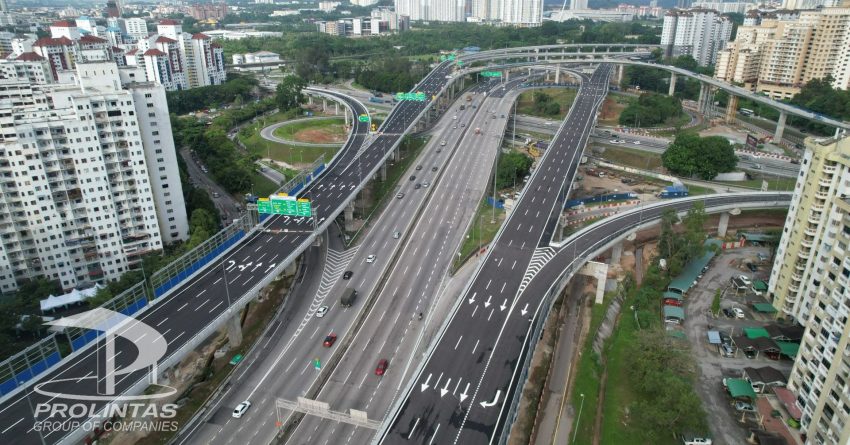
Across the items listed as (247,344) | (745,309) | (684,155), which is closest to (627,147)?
(684,155)

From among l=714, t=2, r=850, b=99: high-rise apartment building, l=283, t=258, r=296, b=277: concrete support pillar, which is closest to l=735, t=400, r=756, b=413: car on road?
l=283, t=258, r=296, b=277: concrete support pillar

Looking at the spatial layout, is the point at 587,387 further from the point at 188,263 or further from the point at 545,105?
the point at 545,105

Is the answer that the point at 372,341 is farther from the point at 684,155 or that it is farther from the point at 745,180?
the point at 745,180

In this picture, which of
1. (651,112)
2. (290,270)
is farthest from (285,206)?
(651,112)

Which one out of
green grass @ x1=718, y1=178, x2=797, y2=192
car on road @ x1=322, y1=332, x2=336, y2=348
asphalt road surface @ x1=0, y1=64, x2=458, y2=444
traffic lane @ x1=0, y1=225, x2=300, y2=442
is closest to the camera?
asphalt road surface @ x1=0, y1=64, x2=458, y2=444

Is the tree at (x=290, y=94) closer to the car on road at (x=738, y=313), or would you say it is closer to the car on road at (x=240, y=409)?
the car on road at (x=240, y=409)

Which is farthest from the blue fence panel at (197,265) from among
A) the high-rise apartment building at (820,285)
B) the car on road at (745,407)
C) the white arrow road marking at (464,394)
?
the high-rise apartment building at (820,285)

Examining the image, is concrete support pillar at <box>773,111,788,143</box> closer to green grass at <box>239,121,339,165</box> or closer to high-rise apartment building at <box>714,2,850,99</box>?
high-rise apartment building at <box>714,2,850,99</box>
